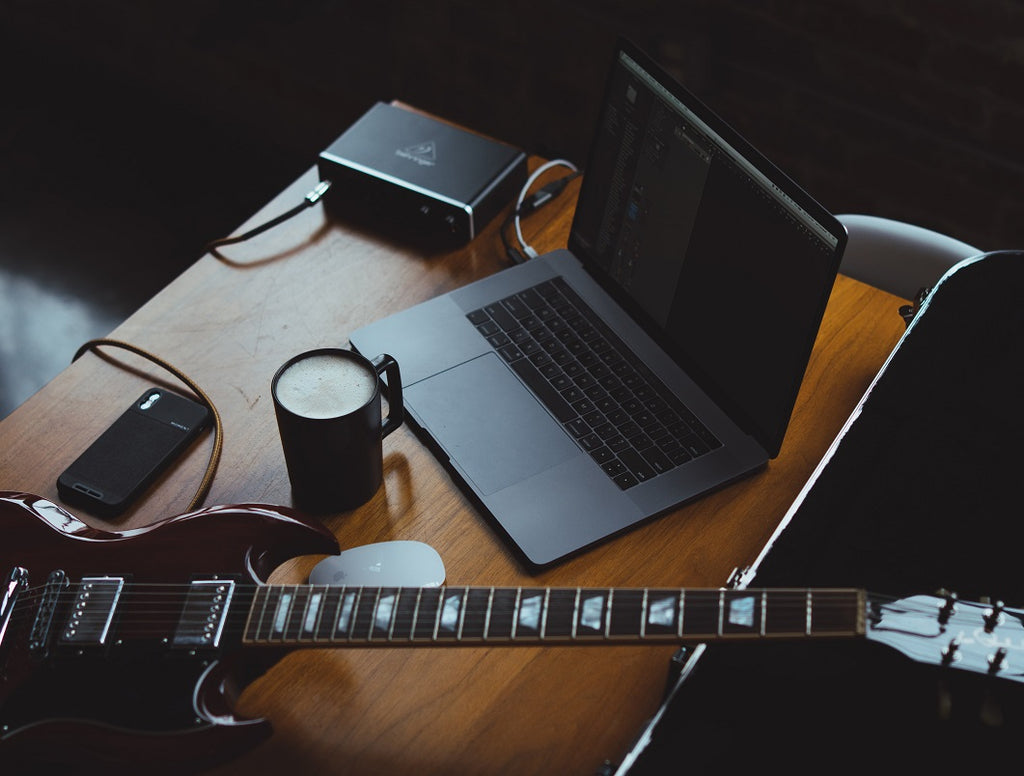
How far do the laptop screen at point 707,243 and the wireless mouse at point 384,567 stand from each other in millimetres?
353

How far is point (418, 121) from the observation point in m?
1.40

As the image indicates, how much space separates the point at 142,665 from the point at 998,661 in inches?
26.2

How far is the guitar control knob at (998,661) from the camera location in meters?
0.74

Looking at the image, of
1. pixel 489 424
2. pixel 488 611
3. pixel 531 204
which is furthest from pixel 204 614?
pixel 531 204

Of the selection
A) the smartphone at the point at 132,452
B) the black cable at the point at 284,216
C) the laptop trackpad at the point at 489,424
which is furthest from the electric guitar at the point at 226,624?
the black cable at the point at 284,216

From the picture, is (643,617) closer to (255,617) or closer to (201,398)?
(255,617)

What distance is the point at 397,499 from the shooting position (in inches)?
40.3

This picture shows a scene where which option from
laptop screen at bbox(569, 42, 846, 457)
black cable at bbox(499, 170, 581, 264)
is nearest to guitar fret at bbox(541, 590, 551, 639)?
laptop screen at bbox(569, 42, 846, 457)

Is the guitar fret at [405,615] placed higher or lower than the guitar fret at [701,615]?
lower

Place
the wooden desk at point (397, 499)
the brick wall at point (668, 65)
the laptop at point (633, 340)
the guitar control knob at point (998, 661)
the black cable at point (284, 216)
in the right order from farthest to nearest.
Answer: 1. the brick wall at point (668, 65)
2. the black cable at point (284, 216)
3. the laptop at point (633, 340)
4. the wooden desk at point (397, 499)
5. the guitar control knob at point (998, 661)

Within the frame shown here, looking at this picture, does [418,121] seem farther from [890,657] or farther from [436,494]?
[890,657]

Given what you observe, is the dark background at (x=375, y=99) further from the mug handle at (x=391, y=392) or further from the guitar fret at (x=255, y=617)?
the guitar fret at (x=255, y=617)

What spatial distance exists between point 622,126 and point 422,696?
65 centimetres

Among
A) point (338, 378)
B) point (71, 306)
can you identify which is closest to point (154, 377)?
point (338, 378)
